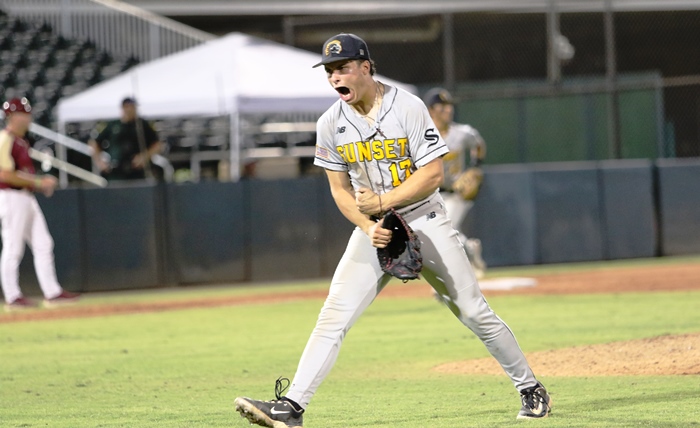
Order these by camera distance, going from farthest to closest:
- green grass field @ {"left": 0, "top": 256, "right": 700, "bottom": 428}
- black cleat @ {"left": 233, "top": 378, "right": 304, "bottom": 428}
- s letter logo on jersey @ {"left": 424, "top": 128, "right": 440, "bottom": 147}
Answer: green grass field @ {"left": 0, "top": 256, "right": 700, "bottom": 428}, s letter logo on jersey @ {"left": 424, "top": 128, "right": 440, "bottom": 147}, black cleat @ {"left": 233, "top": 378, "right": 304, "bottom": 428}

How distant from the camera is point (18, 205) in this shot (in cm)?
1298

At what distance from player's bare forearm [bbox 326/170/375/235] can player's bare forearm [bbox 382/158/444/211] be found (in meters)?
0.13

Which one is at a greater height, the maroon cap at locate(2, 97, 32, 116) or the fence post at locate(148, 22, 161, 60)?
the fence post at locate(148, 22, 161, 60)

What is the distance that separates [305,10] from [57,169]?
11469 millimetres

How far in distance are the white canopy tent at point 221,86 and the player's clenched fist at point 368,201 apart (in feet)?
37.6

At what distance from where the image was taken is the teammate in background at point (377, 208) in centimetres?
545

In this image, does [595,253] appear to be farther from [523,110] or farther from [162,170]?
[162,170]

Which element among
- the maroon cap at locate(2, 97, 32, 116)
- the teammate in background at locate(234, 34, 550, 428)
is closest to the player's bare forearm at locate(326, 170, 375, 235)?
the teammate in background at locate(234, 34, 550, 428)

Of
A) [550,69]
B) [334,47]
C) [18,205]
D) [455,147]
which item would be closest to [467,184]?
[455,147]

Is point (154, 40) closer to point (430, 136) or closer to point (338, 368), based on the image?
point (338, 368)

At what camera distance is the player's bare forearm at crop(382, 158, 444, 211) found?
5.51 m

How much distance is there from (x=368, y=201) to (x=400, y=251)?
0.28 metres

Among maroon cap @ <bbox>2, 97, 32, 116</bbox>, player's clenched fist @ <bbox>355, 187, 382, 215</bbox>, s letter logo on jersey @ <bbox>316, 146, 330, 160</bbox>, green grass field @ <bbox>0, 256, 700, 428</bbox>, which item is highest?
maroon cap @ <bbox>2, 97, 32, 116</bbox>

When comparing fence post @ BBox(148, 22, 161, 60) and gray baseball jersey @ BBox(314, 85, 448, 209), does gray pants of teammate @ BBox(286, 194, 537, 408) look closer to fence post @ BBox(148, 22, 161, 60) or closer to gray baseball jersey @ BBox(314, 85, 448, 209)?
gray baseball jersey @ BBox(314, 85, 448, 209)
